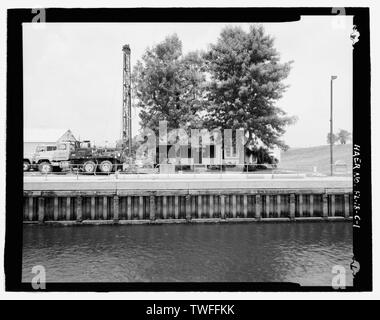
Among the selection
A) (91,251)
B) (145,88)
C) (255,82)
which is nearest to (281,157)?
(255,82)

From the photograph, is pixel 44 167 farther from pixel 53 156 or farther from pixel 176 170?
pixel 176 170

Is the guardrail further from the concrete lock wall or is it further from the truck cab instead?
the concrete lock wall

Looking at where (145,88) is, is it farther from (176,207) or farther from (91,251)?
(91,251)

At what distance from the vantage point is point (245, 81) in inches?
842

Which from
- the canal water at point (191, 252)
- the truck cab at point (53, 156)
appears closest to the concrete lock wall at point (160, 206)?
the canal water at point (191, 252)

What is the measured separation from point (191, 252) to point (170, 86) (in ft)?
46.7

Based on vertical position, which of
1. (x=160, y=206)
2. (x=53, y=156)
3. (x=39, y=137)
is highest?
(x=39, y=137)

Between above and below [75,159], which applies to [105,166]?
below

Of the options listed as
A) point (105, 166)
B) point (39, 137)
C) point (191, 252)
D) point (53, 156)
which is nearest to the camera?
point (191, 252)

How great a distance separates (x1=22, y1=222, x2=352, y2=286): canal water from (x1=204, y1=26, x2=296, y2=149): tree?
9.27 meters

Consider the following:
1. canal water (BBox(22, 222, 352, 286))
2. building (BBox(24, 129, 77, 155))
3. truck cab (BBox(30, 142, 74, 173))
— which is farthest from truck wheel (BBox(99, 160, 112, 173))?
building (BBox(24, 129, 77, 155))

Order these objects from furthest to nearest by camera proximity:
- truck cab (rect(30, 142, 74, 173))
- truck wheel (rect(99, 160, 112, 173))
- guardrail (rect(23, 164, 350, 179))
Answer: truck cab (rect(30, 142, 74, 173)) → truck wheel (rect(99, 160, 112, 173)) → guardrail (rect(23, 164, 350, 179))

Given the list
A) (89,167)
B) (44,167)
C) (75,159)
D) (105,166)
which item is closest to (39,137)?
(44,167)

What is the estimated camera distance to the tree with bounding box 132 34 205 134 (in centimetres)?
2145
